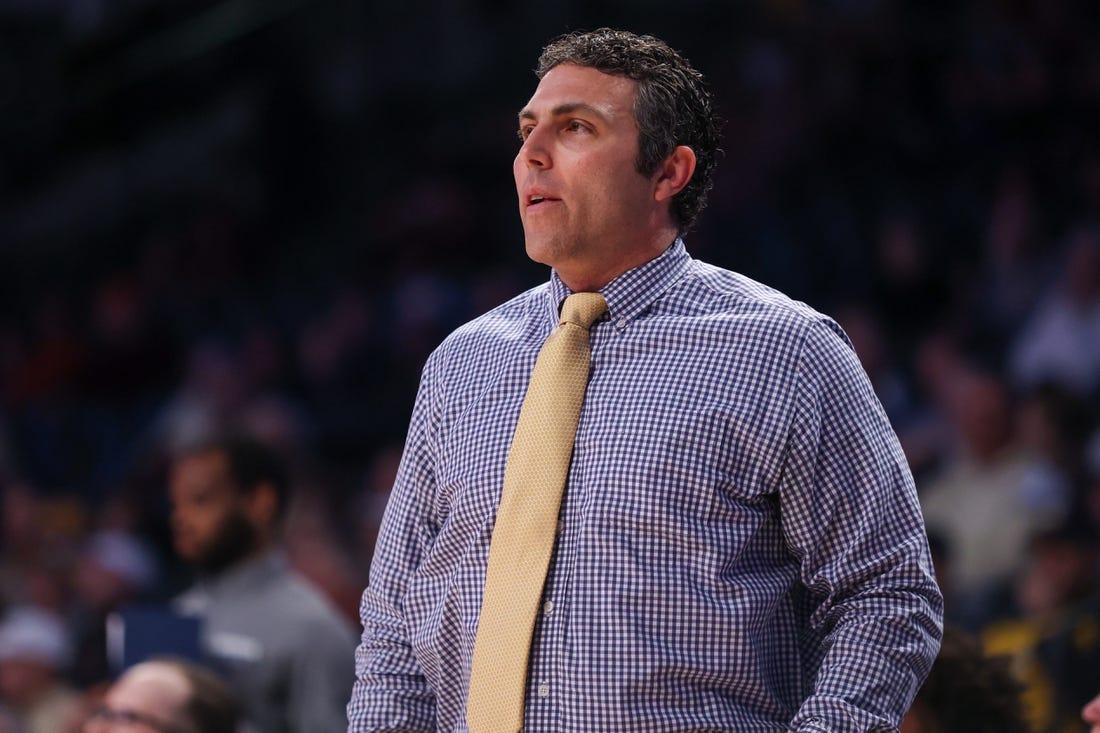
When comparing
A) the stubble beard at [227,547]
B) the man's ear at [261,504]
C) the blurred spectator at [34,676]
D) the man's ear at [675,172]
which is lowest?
the blurred spectator at [34,676]

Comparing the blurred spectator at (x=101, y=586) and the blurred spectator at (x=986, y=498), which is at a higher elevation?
the blurred spectator at (x=986, y=498)

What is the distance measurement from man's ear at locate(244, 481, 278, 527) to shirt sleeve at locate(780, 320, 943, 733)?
215cm

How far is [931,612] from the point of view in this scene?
2113 millimetres

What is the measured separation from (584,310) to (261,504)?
2.02 metres

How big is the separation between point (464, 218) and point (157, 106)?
2.80m

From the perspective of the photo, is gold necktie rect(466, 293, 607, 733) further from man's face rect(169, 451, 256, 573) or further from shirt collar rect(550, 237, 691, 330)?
man's face rect(169, 451, 256, 573)

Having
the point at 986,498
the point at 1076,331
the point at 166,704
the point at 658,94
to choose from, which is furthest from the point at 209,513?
the point at 1076,331

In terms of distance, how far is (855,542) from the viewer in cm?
213

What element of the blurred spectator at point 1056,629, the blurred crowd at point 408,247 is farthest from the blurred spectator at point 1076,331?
the blurred spectator at point 1056,629

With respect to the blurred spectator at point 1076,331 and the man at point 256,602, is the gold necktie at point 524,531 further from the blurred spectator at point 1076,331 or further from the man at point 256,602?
the blurred spectator at point 1076,331

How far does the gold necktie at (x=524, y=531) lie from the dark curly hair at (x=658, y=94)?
0.29m

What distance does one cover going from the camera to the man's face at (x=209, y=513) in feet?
13.2

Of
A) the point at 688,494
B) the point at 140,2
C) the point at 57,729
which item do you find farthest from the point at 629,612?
the point at 140,2

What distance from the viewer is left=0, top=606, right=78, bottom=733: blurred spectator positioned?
5480mm
